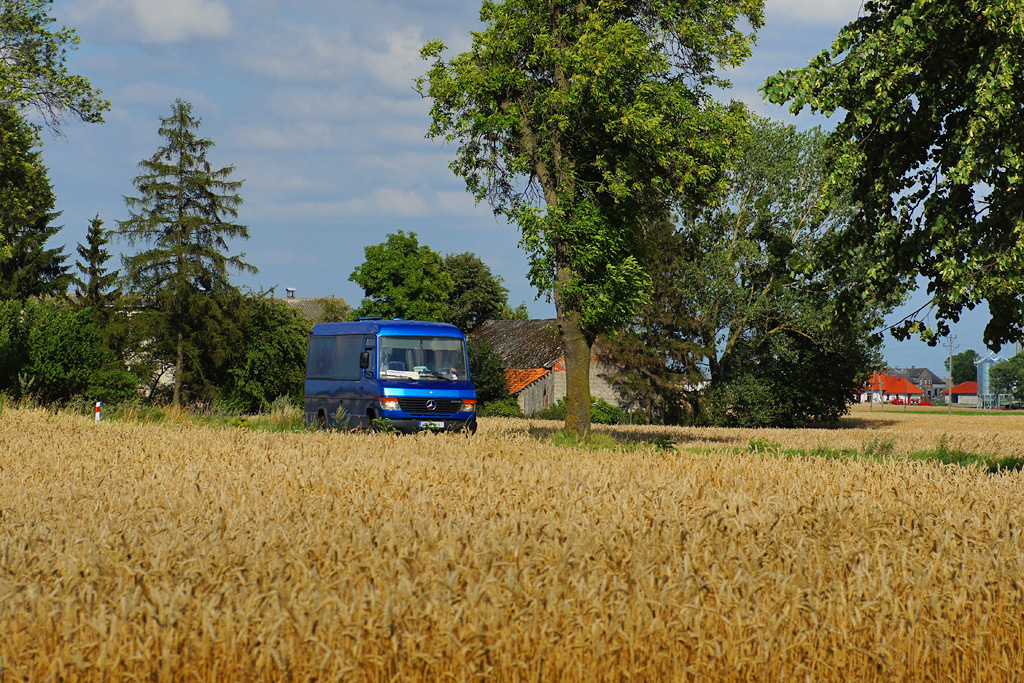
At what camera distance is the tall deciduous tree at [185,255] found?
56.7m

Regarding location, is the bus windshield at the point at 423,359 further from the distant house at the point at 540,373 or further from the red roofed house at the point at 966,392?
the red roofed house at the point at 966,392

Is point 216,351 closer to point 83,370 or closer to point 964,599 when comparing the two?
point 83,370

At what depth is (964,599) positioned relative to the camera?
15.8 feet

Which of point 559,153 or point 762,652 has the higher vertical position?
point 559,153

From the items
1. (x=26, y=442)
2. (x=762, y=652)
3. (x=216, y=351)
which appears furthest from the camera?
(x=216, y=351)

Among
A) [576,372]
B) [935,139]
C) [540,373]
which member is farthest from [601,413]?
[935,139]

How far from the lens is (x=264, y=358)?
60.0 metres

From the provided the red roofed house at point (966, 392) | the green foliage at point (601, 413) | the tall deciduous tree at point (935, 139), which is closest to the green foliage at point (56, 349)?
the green foliage at point (601, 413)

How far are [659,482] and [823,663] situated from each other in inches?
160

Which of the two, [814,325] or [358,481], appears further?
[814,325]

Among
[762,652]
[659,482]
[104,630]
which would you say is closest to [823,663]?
[762,652]

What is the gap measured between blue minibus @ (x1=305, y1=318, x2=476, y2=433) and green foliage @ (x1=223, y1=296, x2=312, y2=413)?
3636 cm

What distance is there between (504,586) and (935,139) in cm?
1409

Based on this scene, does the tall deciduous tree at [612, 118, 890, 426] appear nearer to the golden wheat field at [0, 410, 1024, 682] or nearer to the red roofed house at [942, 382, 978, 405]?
the golden wheat field at [0, 410, 1024, 682]
